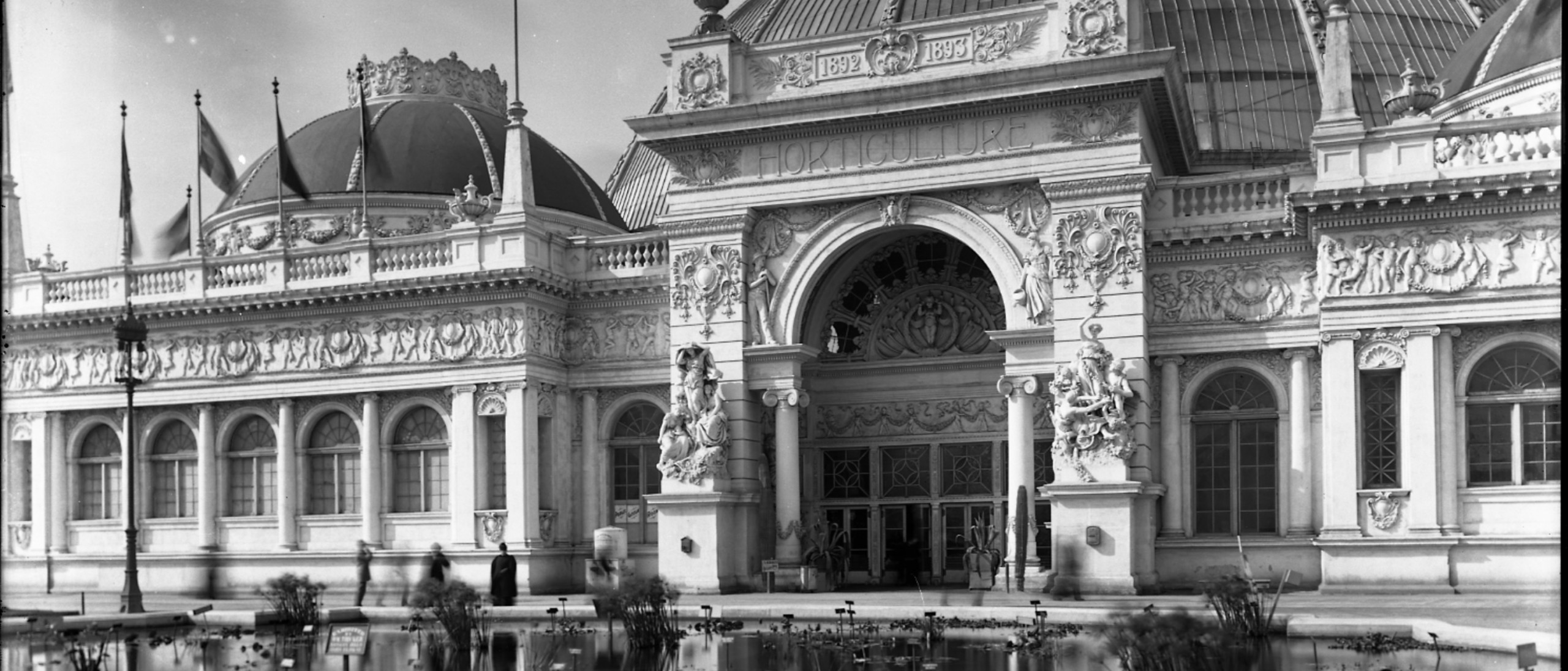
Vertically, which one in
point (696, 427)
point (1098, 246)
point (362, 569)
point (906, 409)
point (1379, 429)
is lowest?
point (362, 569)

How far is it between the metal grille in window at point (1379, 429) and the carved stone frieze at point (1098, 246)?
4.92m

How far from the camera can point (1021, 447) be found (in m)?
32.7

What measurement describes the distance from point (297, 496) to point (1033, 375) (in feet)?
61.1

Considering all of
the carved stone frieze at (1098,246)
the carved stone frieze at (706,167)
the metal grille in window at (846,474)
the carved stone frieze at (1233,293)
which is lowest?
the metal grille in window at (846,474)

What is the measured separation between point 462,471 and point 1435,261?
70.5ft

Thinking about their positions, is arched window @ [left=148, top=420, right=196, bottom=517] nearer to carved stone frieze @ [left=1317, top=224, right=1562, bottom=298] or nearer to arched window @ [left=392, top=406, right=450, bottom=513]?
arched window @ [left=392, top=406, right=450, bottom=513]

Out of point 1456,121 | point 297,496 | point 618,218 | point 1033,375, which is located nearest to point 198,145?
point 297,496

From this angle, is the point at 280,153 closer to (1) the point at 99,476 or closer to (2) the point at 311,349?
(2) the point at 311,349

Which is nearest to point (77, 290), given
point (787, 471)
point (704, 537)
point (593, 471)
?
point (593, 471)

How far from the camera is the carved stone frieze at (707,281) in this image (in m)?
34.7

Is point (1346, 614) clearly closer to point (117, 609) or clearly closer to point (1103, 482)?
point (1103, 482)

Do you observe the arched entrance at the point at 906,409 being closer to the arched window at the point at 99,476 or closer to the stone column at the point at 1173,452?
the stone column at the point at 1173,452

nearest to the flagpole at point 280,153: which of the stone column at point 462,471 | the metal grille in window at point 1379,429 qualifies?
the stone column at point 462,471

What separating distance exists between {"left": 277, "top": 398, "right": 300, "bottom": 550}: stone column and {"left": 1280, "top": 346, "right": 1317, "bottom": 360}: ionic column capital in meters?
23.3
